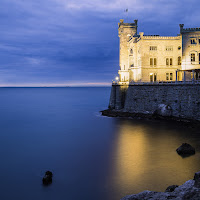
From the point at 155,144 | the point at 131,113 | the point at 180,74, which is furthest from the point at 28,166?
the point at 180,74

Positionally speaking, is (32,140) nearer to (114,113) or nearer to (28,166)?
(28,166)

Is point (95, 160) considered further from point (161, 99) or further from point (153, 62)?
point (153, 62)

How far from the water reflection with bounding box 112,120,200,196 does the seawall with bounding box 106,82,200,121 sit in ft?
13.3

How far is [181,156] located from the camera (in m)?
26.6

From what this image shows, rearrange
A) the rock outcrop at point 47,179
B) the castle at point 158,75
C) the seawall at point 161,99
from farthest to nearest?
the castle at point 158,75, the seawall at point 161,99, the rock outcrop at point 47,179

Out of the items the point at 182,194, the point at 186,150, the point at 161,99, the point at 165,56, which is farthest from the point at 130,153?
the point at 165,56

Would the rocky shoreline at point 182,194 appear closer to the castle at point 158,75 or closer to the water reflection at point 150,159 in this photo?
the water reflection at point 150,159

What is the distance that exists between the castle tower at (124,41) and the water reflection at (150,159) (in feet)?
83.9

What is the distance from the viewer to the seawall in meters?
42.1

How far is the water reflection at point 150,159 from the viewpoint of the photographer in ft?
68.0

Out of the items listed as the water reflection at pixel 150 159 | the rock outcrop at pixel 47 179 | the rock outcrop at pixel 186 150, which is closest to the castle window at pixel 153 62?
the water reflection at pixel 150 159

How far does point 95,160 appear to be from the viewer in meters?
26.9

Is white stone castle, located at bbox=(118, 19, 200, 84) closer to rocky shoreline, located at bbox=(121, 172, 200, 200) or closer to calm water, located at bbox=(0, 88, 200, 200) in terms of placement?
calm water, located at bbox=(0, 88, 200, 200)

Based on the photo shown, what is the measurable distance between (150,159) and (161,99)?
78.3ft
